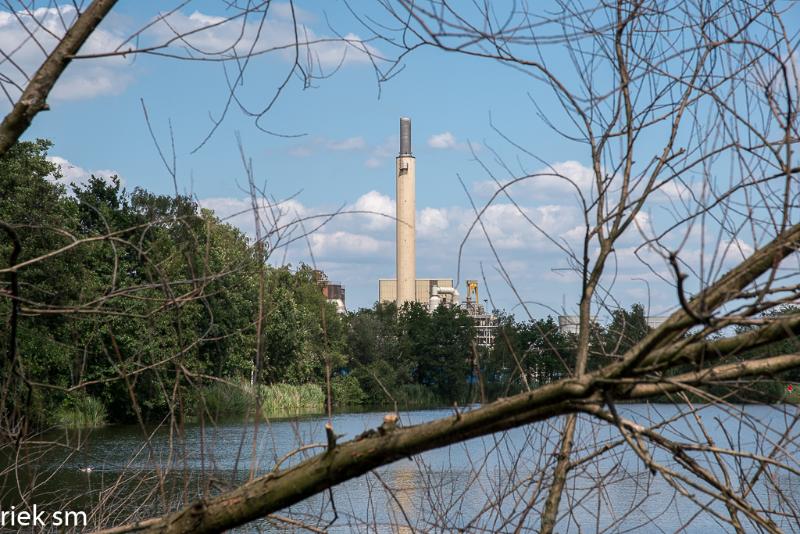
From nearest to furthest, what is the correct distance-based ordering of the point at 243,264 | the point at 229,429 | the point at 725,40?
the point at 243,264, the point at 725,40, the point at 229,429

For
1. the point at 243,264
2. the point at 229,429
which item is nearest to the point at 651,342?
the point at 243,264

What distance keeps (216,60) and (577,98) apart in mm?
1003

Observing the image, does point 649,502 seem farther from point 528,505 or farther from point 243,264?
point 243,264

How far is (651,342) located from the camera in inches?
64.4

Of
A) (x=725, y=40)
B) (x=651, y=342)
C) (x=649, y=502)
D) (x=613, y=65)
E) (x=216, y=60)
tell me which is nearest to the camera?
(x=651, y=342)

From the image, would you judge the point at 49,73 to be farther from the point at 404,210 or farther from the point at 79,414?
the point at 404,210

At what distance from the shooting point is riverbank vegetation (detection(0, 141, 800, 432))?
2328 mm

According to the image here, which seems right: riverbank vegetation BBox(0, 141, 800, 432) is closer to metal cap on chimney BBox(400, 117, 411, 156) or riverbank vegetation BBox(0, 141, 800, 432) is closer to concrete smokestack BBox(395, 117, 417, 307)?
concrete smokestack BBox(395, 117, 417, 307)

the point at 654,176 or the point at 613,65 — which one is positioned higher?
the point at 613,65

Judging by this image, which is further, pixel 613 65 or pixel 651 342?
pixel 613 65

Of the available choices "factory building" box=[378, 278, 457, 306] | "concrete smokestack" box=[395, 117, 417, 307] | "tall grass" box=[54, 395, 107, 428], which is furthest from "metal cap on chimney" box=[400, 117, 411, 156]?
"tall grass" box=[54, 395, 107, 428]

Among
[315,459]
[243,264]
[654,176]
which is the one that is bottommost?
[315,459]

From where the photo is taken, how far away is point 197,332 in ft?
59.2

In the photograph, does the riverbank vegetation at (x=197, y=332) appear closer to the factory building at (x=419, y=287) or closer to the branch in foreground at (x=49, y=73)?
the branch in foreground at (x=49, y=73)
